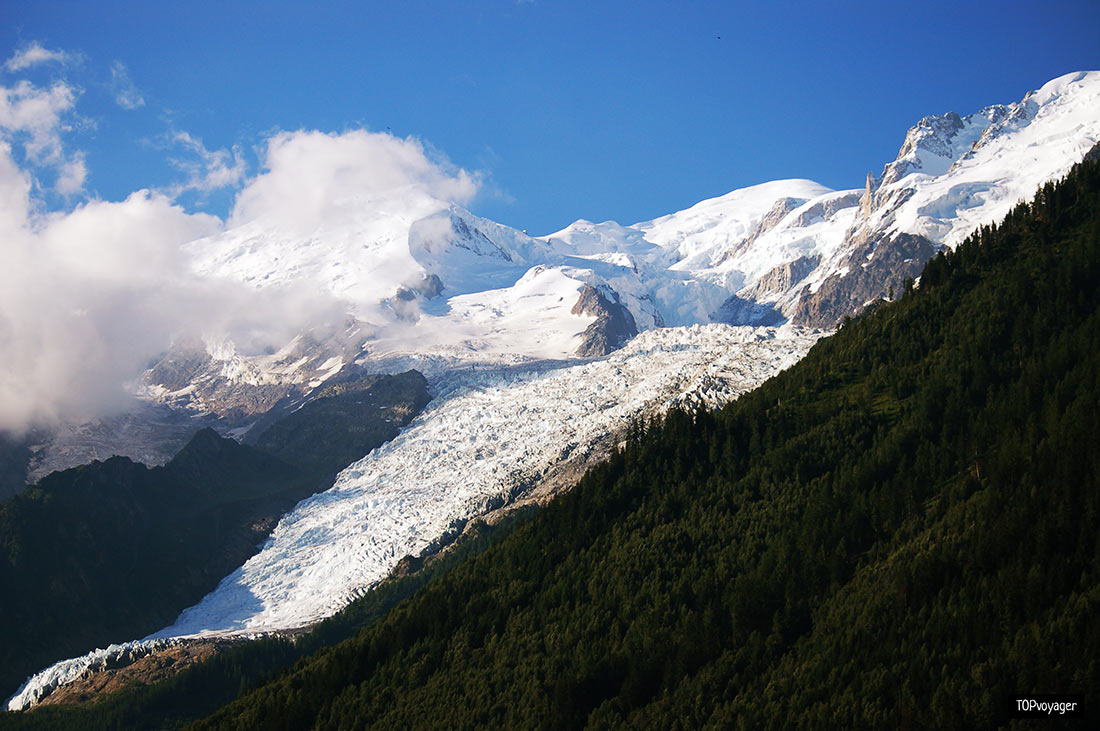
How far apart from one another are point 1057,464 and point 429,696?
85.1m

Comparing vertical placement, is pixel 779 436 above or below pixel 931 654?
above

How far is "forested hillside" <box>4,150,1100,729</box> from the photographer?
97.2 m

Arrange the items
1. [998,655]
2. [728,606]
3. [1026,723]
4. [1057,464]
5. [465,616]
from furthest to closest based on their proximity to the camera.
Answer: [465,616]
[728,606]
[1057,464]
[998,655]
[1026,723]

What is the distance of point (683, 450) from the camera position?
548ft

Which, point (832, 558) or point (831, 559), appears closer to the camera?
point (832, 558)

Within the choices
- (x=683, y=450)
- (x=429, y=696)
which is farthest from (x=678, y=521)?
(x=429, y=696)

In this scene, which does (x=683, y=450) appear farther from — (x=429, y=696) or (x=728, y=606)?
(x=429, y=696)

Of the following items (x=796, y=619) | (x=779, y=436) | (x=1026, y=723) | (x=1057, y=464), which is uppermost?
(x=779, y=436)

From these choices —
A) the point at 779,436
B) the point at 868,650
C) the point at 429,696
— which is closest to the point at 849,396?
the point at 779,436

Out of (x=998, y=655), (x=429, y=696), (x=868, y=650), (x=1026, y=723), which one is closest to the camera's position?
(x=1026, y=723)

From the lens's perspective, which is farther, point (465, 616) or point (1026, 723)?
point (465, 616)

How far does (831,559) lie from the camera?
121812 mm

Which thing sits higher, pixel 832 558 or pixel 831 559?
pixel 832 558

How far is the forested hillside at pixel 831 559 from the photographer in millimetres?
97250
